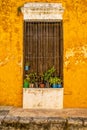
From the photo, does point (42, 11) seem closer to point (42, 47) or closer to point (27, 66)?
point (42, 47)

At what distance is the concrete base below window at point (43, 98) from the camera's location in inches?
407

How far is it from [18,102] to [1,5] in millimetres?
3080

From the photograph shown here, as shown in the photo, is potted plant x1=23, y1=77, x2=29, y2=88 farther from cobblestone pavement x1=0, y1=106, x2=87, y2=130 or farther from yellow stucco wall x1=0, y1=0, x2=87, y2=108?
cobblestone pavement x1=0, y1=106, x2=87, y2=130

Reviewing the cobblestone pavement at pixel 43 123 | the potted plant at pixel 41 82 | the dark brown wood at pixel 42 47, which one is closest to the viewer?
the cobblestone pavement at pixel 43 123

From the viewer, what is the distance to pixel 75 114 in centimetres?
929

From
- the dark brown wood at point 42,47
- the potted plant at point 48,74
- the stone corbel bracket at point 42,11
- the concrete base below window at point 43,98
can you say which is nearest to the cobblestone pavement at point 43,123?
the concrete base below window at point 43,98

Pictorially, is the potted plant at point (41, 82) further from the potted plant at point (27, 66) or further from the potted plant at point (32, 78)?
the potted plant at point (27, 66)

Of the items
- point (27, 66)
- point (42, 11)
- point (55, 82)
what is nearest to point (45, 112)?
point (55, 82)

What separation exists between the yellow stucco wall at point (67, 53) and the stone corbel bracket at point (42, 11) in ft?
0.73

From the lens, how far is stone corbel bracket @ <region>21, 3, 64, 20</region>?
408 inches

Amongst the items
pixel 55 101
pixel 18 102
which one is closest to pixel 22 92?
pixel 18 102

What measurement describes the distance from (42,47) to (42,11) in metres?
1.12

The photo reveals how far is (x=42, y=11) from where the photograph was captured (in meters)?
10.4

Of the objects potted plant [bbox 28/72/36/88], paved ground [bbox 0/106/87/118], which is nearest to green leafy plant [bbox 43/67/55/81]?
potted plant [bbox 28/72/36/88]
